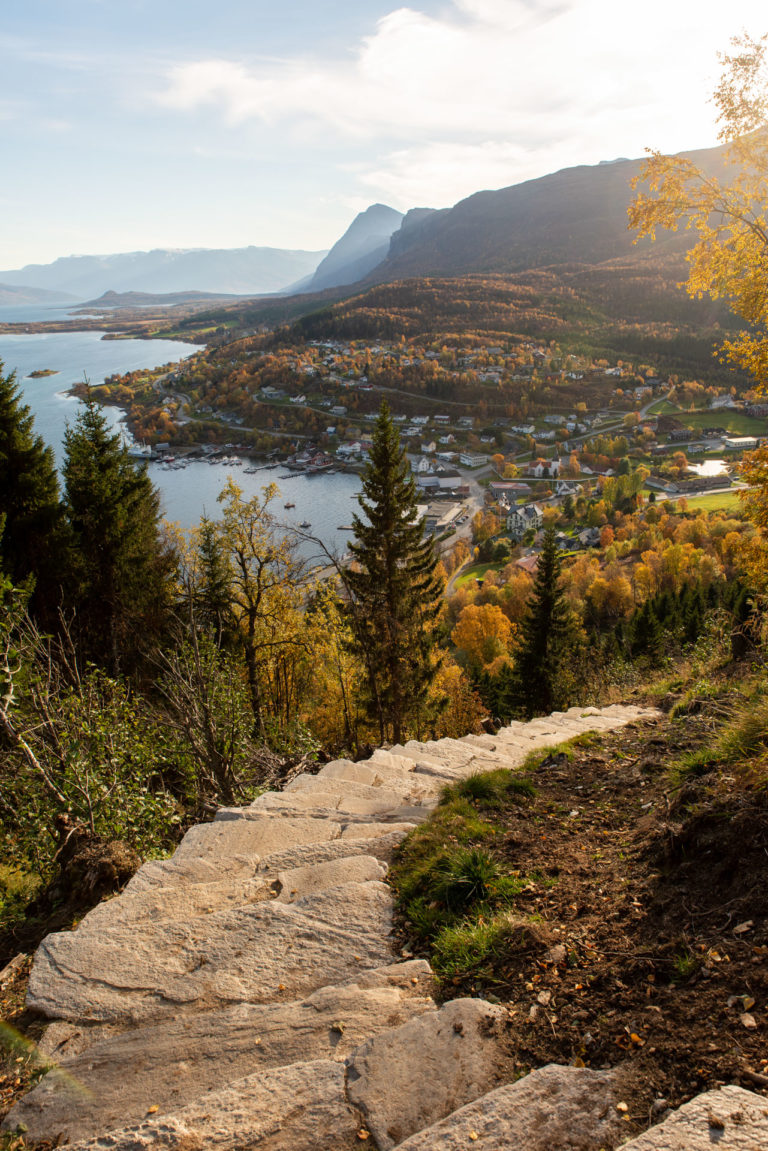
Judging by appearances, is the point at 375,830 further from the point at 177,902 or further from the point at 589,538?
the point at 589,538

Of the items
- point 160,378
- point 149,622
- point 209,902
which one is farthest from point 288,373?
point 209,902

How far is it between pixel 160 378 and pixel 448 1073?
155945 mm

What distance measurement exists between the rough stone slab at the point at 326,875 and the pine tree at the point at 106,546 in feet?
33.2

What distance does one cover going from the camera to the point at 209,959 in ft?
10.8

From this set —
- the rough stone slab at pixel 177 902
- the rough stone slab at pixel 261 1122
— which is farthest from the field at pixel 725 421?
the rough stone slab at pixel 261 1122

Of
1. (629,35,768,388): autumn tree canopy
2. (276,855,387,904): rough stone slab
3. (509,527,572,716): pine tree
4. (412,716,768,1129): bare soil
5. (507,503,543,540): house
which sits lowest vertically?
(507,503,543,540): house

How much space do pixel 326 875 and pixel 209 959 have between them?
1.01m

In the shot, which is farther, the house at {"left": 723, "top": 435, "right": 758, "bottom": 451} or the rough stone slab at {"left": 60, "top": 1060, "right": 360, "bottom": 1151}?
the house at {"left": 723, "top": 435, "right": 758, "bottom": 451}

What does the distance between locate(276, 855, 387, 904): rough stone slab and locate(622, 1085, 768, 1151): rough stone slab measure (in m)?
2.32

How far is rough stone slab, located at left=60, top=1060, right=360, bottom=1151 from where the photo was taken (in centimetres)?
217

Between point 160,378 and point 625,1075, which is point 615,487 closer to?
point 625,1075

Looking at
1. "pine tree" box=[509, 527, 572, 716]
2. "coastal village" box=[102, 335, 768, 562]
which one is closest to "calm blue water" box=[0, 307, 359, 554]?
"coastal village" box=[102, 335, 768, 562]

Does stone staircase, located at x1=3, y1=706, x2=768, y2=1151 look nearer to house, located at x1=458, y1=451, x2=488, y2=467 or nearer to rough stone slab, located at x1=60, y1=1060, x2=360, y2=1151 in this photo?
rough stone slab, located at x1=60, y1=1060, x2=360, y2=1151

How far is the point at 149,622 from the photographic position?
15117mm
